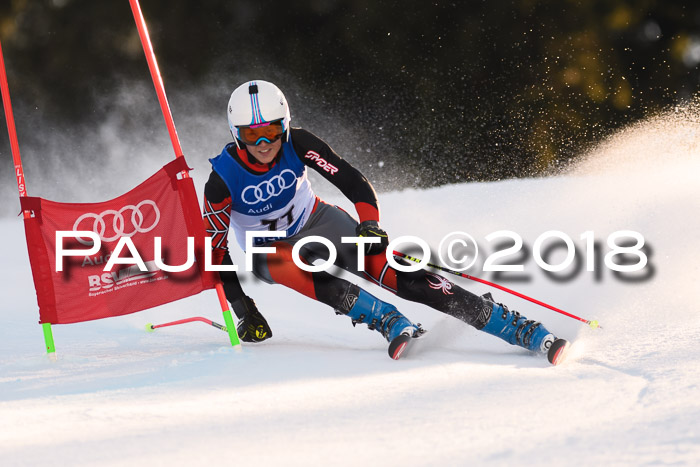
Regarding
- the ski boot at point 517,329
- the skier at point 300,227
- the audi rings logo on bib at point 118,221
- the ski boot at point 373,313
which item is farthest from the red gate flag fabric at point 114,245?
the ski boot at point 517,329

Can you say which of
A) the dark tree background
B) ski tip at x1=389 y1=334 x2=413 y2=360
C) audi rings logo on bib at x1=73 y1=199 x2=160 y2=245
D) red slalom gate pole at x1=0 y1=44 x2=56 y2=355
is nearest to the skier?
ski tip at x1=389 y1=334 x2=413 y2=360

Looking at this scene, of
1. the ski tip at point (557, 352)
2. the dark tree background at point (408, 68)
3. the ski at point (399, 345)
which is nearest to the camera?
the ski tip at point (557, 352)

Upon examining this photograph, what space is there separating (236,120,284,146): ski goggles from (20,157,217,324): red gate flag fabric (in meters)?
0.35

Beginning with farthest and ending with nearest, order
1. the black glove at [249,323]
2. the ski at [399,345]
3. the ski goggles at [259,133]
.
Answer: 1. the black glove at [249,323]
2. the ski goggles at [259,133]
3. the ski at [399,345]

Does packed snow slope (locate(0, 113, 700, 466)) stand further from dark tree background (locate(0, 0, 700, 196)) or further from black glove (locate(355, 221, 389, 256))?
dark tree background (locate(0, 0, 700, 196))

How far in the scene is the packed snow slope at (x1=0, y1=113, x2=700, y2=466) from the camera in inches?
72.2

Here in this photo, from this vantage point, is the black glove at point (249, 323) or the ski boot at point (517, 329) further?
the black glove at point (249, 323)

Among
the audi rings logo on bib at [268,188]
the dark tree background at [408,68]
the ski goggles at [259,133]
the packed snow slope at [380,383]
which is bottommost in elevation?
the packed snow slope at [380,383]

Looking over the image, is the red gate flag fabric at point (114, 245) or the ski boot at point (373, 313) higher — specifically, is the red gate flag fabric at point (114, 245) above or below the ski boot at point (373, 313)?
above

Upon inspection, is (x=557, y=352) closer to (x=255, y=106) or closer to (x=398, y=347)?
(x=398, y=347)

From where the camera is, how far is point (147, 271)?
11.3ft

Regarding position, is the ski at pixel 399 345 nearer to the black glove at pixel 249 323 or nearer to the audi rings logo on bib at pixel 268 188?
the black glove at pixel 249 323

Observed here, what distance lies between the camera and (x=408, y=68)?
521 inches

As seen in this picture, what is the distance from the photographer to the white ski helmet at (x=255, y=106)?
3.24 m
